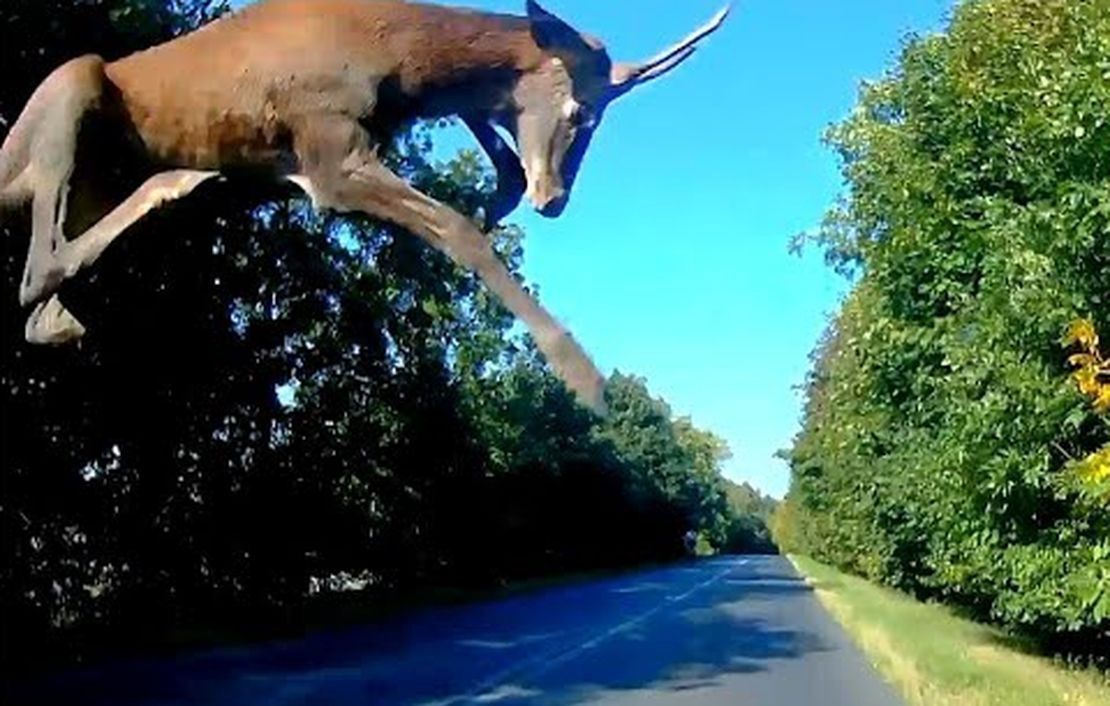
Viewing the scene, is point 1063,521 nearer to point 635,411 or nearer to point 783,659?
point 783,659

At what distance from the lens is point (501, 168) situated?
309 centimetres

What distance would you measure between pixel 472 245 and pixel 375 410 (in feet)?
113

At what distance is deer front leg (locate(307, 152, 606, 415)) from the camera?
2627mm

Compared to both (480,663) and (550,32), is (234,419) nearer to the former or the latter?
(480,663)

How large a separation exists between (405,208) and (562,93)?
14.2 inches

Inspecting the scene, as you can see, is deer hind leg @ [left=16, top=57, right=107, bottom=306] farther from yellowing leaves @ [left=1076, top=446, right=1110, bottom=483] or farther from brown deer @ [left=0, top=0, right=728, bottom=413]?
yellowing leaves @ [left=1076, top=446, right=1110, bottom=483]

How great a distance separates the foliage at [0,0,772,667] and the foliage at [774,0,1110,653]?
495 centimetres

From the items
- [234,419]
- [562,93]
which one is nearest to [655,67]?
[562,93]

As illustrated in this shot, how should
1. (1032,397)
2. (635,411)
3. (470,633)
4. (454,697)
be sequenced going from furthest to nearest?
(635,411) → (470,633) → (454,697) → (1032,397)

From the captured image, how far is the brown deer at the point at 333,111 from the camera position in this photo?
8.79 feet

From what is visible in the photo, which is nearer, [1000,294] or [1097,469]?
[1097,469]

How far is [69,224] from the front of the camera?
2965mm

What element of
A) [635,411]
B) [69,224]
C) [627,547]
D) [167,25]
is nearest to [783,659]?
[167,25]

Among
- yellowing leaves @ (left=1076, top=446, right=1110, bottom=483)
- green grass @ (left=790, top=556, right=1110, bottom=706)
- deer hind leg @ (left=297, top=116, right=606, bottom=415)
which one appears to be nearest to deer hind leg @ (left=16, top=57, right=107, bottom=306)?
deer hind leg @ (left=297, top=116, right=606, bottom=415)
